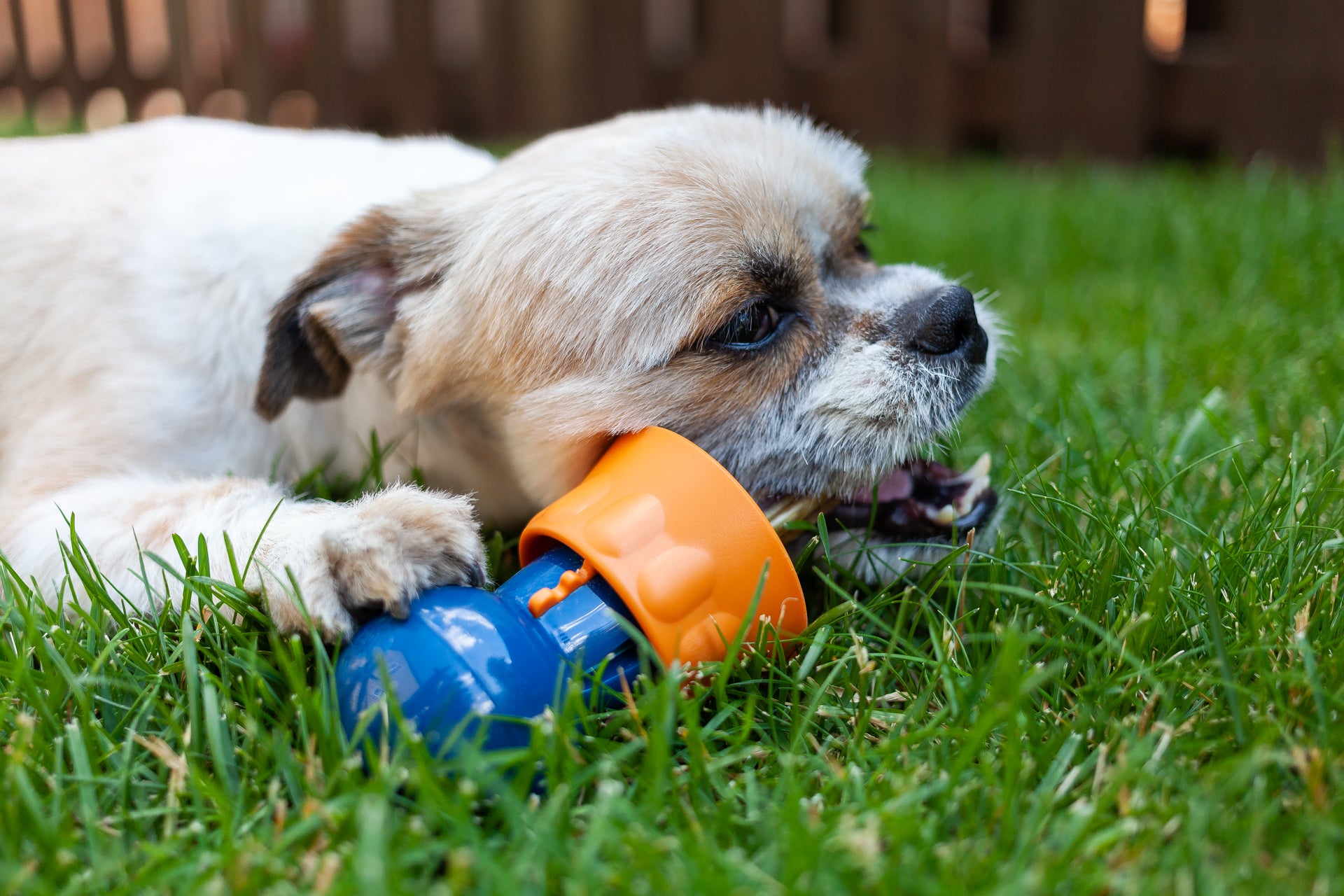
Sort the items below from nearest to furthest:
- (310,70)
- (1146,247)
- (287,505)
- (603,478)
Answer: (603,478)
(287,505)
(1146,247)
(310,70)

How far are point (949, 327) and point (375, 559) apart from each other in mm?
1152

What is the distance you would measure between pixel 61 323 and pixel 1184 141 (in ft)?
20.0

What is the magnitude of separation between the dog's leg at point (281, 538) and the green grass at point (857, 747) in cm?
6

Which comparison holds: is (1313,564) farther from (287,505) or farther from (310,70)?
(310,70)

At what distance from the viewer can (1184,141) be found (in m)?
6.45

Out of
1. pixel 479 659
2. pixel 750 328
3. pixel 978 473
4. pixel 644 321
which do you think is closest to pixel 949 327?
pixel 978 473

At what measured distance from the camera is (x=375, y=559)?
60.2 inches

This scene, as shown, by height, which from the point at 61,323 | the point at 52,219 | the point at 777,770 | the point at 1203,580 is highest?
the point at 52,219

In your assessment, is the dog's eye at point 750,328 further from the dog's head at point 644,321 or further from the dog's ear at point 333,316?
the dog's ear at point 333,316

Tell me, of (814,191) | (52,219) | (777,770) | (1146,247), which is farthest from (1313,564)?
(1146,247)

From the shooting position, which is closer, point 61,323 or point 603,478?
point 603,478

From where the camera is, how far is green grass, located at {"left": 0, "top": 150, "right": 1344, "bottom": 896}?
1165mm

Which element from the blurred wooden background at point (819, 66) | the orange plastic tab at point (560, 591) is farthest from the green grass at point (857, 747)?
the blurred wooden background at point (819, 66)

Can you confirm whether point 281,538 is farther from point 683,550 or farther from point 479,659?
point 683,550
